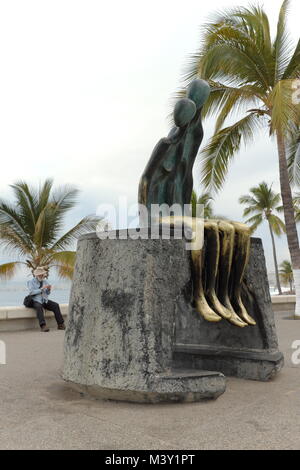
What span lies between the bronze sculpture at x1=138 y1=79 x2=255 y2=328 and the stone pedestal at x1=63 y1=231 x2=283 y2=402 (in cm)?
17

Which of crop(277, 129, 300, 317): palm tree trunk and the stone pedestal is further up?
crop(277, 129, 300, 317): palm tree trunk

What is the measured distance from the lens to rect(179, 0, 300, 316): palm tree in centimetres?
905

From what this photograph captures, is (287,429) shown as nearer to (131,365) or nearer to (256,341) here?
(131,365)

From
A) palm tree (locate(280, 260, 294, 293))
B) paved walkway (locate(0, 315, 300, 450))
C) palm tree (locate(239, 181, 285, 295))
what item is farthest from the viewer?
palm tree (locate(280, 260, 294, 293))

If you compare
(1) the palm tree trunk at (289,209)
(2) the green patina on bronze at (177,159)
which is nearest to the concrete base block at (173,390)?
(2) the green patina on bronze at (177,159)

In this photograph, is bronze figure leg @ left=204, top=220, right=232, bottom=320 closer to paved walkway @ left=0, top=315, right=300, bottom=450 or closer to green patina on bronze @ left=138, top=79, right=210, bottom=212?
paved walkway @ left=0, top=315, right=300, bottom=450

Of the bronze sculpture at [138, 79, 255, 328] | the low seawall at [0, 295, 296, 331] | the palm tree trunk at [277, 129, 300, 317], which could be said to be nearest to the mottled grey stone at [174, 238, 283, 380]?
the bronze sculpture at [138, 79, 255, 328]

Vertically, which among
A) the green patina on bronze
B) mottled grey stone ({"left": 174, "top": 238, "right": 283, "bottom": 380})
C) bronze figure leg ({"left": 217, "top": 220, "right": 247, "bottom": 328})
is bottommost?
mottled grey stone ({"left": 174, "top": 238, "right": 283, "bottom": 380})

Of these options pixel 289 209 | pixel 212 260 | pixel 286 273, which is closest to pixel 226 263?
pixel 212 260

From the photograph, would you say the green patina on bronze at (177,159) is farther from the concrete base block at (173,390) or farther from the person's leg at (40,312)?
the person's leg at (40,312)

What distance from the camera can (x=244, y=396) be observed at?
9.36ft

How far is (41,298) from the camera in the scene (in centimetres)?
713

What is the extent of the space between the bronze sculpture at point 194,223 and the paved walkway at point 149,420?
22.3 inches

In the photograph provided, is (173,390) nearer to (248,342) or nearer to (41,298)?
(248,342)
